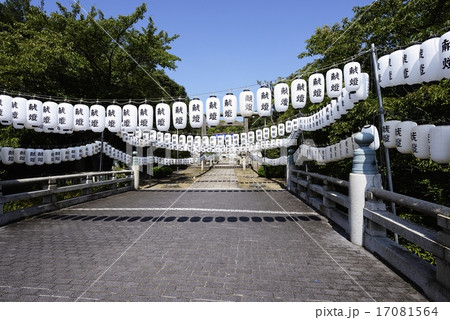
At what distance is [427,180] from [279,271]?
306 inches

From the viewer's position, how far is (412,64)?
5.47 m

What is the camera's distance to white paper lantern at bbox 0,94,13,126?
9.05 meters

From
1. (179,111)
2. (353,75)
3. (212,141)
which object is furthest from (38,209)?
(212,141)

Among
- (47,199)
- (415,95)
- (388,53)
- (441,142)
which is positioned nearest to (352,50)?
(415,95)

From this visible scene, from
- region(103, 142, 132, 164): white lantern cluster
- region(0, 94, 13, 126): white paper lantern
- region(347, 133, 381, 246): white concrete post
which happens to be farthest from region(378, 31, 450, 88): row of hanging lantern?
region(103, 142, 132, 164): white lantern cluster

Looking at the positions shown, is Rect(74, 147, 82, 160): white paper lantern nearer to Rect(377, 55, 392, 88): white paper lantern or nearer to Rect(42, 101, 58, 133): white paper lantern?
Rect(42, 101, 58, 133): white paper lantern

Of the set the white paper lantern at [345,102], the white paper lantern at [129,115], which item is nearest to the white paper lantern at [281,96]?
the white paper lantern at [345,102]

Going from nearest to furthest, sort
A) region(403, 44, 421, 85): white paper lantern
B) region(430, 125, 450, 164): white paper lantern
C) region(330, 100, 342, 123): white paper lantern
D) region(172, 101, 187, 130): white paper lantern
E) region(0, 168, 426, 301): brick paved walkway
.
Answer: region(0, 168, 426, 301): brick paved walkway < region(430, 125, 450, 164): white paper lantern < region(403, 44, 421, 85): white paper lantern < region(330, 100, 342, 123): white paper lantern < region(172, 101, 187, 130): white paper lantern

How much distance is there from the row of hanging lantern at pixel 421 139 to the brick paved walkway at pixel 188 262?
2294 millimetres

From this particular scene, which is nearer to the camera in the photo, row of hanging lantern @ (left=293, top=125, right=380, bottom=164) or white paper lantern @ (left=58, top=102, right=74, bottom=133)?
row of hanging lantern @ (left=293, top=125, right=380, bottom=164)

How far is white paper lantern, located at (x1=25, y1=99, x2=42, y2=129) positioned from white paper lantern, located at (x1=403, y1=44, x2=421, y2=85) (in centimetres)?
1203

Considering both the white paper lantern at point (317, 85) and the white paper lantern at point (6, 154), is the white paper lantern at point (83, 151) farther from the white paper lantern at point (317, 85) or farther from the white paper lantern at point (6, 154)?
the white paper lantern at point (317, 85)

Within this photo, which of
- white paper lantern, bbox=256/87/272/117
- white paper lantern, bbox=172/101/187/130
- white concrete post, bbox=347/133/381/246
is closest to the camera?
white concrete post, bbox=347/133/381/246

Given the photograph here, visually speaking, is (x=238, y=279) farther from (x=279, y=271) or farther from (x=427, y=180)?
(x=427, y=180)
